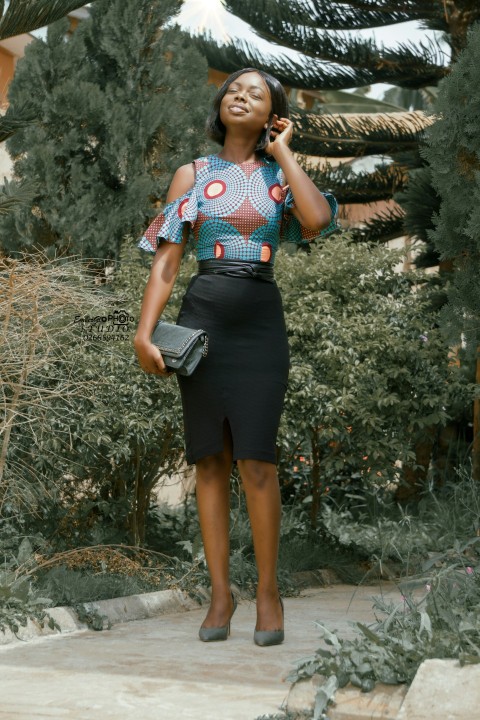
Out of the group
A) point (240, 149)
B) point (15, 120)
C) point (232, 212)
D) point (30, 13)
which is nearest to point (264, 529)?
point (232, 212)

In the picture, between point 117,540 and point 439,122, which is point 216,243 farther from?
point 117,540

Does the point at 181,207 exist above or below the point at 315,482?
above

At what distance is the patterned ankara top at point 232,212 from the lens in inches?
150

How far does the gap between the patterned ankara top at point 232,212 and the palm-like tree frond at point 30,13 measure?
1587 mm

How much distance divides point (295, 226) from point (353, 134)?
22.5 ft

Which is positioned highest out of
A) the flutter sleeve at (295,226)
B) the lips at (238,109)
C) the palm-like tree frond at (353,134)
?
the palm-like tree frond at (353,134)

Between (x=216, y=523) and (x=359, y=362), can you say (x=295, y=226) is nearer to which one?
(x=216, y=523)

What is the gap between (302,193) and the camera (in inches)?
147

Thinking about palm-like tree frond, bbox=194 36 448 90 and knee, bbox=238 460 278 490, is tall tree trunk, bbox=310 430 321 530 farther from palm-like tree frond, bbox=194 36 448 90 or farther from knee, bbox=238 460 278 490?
palm-like tree frond, bbox=194 36 448 90

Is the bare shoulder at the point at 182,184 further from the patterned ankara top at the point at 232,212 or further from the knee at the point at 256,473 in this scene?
the knee at the point at 256,473

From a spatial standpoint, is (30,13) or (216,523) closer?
(216,523)

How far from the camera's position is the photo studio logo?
17.6 ft

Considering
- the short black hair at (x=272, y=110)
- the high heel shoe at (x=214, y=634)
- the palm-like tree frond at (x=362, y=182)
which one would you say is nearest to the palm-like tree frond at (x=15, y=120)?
the short black hair at (x=272, y=110)

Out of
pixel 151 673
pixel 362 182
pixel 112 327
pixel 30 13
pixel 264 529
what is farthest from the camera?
pixel 362 182
